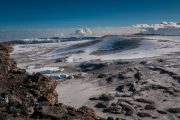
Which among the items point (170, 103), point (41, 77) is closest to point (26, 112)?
point (41, 77)

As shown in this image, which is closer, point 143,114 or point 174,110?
Result: point 143,114

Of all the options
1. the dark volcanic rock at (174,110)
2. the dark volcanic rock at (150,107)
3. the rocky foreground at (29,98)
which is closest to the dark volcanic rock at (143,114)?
the dark volcanic rock at (150,107)

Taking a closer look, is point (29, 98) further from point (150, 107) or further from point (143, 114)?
point (150, 107)

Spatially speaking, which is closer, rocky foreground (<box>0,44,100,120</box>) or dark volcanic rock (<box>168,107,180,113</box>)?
rocky foreground (<box>0,44,100,120</box>)

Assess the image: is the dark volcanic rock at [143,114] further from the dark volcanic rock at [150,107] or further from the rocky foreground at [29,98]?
the rocky foreground at [29,98]

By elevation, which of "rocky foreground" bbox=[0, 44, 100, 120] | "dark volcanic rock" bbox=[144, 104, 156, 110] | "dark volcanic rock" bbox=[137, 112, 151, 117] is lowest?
"dark volcanic rock" bbox=[144, 104, 156, 110]

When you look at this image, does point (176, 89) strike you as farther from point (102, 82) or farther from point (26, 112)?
point (26, 112)

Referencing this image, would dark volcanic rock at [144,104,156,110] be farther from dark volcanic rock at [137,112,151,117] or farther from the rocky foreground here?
the rocky foreground

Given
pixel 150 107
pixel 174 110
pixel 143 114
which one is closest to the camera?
pixel 143 114

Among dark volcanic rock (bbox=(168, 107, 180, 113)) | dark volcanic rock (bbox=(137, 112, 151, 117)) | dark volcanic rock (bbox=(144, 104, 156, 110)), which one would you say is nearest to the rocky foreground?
dark volcanic rock (bbox=(137, 112, 151, 117))

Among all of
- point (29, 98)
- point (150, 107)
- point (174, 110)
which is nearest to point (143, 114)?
point (150, 107)
